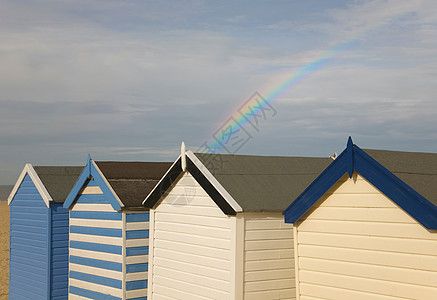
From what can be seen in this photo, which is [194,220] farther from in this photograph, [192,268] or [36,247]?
[36,247]

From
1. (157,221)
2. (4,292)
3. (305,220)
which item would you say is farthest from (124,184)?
(4,292)

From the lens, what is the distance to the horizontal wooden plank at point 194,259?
8.49 metres

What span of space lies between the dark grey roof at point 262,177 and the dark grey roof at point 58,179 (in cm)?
517

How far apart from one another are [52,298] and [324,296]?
27.1 feet

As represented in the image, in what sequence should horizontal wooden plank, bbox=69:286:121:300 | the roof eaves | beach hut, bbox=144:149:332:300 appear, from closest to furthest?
beach hut, bbox=144:149:332:300 < the roof eaves < horizontal wooden plank, bbox=69:286:121:300

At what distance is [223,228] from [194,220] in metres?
0.82

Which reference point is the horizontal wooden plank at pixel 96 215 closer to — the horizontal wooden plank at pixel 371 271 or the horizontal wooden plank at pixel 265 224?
the horizontal wooden plank at pixel 265 224

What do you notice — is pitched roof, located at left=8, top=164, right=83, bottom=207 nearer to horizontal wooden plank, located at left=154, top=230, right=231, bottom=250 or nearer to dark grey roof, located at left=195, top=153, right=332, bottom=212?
horizontal wooden plank, located at left=154, top=230, right=231, bottom=250

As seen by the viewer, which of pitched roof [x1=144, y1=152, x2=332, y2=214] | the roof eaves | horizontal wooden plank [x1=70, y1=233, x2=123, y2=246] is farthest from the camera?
horizontal wooden plank [x1=70, y1=233, x2=123, y2=246]

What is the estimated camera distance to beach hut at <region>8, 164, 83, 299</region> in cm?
1310

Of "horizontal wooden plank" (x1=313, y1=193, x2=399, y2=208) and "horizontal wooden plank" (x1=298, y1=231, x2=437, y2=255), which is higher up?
"horizontal wooden plank" (x1=313, y1=193, x2=399, y2=208)

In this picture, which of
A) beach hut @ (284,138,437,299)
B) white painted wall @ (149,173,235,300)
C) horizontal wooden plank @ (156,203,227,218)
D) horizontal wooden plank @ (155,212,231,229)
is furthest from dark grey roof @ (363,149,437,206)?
horizontal wooden plank @ (156,203,227,218)

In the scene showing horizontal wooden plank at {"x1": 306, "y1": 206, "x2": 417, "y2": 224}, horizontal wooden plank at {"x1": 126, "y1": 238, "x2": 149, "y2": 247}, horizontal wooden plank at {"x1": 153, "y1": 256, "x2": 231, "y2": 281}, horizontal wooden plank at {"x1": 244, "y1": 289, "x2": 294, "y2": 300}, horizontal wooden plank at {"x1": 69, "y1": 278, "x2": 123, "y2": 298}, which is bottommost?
horizontal wooden plank at {"x1": 69, "y1": 278, "x2": 123, "y2": 298}

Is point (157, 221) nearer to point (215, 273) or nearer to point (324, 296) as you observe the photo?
point (215, 273)
